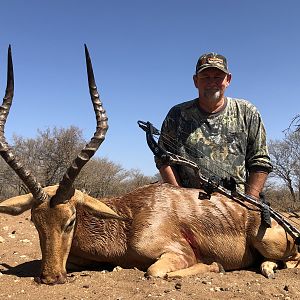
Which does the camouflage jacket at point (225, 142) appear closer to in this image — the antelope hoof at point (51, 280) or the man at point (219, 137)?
the man at point (219, 137)

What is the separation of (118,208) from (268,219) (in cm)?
193

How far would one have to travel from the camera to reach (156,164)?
688cm

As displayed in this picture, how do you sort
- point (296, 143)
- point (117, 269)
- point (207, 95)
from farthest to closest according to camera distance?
point (296, 143), point (207, 95), point (117, 269)

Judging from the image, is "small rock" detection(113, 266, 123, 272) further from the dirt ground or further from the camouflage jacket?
the camouflage jacket

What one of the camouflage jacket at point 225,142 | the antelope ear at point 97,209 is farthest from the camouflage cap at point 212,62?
the antelope ear at point 97,209

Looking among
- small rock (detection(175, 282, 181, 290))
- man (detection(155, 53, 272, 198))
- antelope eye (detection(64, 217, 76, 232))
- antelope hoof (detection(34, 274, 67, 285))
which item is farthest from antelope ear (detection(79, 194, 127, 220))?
man (detection(155, 53, 272, 198))

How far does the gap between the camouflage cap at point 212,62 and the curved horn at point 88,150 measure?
2.20m

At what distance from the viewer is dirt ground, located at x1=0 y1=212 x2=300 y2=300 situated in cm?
426

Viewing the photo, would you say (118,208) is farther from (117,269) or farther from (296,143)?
(296,143)

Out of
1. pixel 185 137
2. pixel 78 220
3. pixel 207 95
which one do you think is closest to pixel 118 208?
pixel 78 220

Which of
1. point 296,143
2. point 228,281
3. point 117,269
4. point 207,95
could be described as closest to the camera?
point 228,281

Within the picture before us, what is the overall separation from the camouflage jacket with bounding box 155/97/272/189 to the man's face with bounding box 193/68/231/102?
0.82 feet

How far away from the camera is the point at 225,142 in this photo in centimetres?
682

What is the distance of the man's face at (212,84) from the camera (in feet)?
22.3
